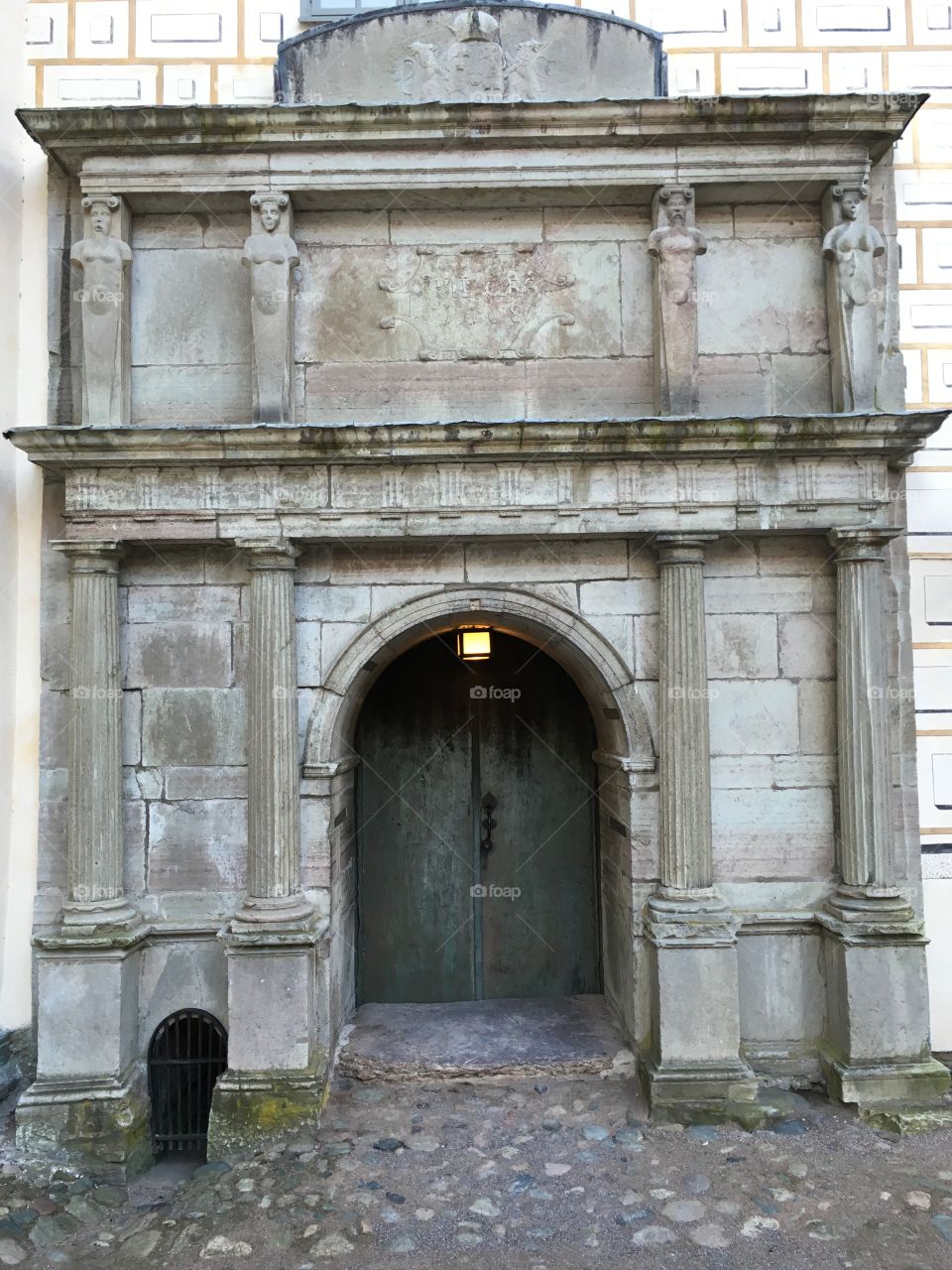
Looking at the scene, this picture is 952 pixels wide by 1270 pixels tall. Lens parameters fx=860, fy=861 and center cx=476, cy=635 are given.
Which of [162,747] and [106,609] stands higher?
[106,609]

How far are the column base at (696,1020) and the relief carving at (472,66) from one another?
505 cm

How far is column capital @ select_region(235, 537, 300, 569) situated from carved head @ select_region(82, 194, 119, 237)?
2088 millimetres

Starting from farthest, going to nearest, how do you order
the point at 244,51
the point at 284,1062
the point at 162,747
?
1. the point at 244,51
2. the point at 162,747
3. the point at 284,1062

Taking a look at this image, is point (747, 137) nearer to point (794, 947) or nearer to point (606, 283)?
point (606, 283)

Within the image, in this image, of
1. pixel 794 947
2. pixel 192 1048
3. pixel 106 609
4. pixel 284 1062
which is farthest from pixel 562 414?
pixel 192 1048

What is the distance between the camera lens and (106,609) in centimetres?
504

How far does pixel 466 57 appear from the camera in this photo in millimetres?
5258

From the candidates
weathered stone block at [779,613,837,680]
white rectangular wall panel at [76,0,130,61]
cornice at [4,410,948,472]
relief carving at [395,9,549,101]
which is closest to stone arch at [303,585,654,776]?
cornice at [4,410,948,472]

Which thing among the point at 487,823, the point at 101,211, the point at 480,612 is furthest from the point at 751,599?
the point at 101,211

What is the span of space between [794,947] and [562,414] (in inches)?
139

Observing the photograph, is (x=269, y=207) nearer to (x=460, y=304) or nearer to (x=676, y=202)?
(x=460, y=304)

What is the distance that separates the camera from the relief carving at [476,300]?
5.38 m

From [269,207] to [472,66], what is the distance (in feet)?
5.04

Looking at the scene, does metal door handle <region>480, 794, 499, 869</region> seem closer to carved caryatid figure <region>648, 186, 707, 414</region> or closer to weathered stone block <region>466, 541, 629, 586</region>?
weathered stone block <region>466, 541, 629, 586</region>
